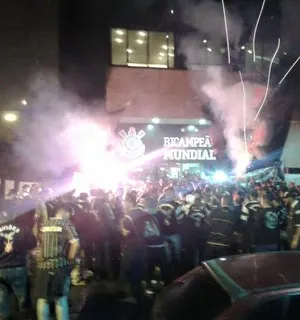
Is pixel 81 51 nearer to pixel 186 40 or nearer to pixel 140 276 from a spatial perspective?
pixel 186 40

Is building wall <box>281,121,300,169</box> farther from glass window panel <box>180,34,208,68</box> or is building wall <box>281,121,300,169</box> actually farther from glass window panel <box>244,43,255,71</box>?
glass window panel <box>180,34,208,68</box>

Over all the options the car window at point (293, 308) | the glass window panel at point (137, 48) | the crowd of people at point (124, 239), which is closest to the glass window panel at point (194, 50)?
the glass window panel at point (137, 48)

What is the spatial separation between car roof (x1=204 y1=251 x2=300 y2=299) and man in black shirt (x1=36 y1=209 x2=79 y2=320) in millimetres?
2108

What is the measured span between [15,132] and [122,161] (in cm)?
423

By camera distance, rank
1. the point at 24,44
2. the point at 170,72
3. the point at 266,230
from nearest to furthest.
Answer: the point at 266,230, the point at 24,44, the point at 170,72

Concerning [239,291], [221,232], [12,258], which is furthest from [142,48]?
[239,291]

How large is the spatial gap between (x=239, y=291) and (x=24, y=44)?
1788 cm

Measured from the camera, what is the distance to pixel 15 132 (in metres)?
17.7

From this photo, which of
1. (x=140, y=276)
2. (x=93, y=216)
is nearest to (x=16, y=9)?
(x=93, y=216)

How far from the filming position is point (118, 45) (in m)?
20.5

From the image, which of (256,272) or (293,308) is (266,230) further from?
(293,308)

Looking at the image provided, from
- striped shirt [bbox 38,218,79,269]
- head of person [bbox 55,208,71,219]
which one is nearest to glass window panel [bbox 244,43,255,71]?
head of person [bbox 55,208,71,219]

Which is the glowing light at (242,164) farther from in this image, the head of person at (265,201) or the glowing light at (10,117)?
the head of person at (265,201)

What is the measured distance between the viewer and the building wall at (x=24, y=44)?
18344 millimetres
